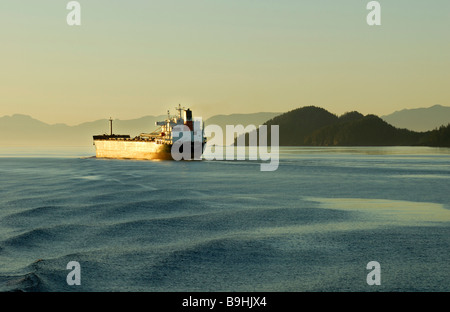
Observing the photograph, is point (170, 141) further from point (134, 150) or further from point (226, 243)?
point (226, 243)

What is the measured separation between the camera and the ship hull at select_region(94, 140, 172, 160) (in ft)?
394

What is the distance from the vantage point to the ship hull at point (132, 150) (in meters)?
120

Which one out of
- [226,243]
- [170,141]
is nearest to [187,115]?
[170,141]

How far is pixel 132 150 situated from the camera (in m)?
134

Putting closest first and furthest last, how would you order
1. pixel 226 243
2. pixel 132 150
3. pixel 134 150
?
pixel 226 243
pixel 134 150
pixel 132 150

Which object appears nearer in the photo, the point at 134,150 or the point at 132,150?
the point at 134,150

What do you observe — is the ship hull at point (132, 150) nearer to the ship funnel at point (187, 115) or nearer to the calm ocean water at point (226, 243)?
the ship funnel at point (187, 115)

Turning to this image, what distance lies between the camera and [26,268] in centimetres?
1504

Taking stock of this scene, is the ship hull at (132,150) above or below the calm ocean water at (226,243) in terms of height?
above

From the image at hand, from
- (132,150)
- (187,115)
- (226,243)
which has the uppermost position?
(187,115)

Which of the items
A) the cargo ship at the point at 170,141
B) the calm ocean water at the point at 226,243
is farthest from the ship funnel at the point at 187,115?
the calm ocean water at the point at 226,243

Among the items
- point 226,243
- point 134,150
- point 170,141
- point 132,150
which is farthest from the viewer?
point 132,150
